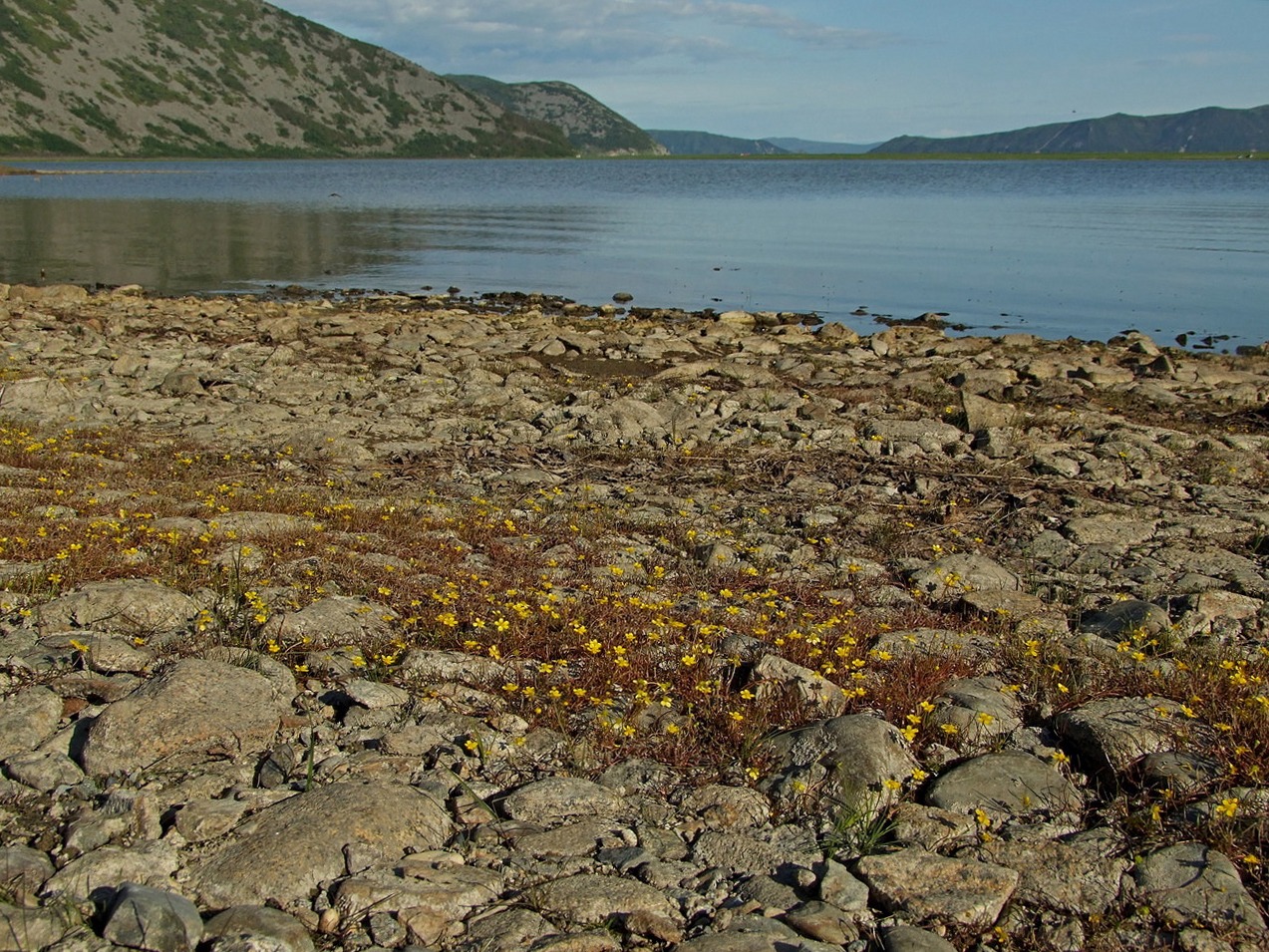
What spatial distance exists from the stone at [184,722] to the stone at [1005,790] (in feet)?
10.2

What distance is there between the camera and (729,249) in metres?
37.7

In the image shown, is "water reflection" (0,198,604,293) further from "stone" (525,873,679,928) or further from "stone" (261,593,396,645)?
"stone" (525,873,679,928)

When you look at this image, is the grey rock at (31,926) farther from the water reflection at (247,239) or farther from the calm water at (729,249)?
the water reflection at (247,239)

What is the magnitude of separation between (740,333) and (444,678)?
15.2 meters

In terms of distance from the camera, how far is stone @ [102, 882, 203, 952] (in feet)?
10.8

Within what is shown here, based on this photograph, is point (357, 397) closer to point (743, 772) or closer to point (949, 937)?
point (743, 772)

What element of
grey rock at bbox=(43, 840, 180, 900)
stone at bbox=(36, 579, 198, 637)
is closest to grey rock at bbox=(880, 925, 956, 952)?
grey rock at bbox=(43, 840, 180, 900)

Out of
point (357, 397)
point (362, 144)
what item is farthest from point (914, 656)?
point (362, 144)

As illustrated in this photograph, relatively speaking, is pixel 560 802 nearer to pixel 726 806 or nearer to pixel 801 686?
pixel 726 806

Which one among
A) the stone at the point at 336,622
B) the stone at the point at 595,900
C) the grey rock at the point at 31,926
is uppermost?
the grey rock at the point at 31,926

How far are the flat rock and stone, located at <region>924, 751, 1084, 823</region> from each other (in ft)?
7.33

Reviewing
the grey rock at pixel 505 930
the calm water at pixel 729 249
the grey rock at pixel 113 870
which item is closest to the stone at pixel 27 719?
the grey rock at pixel 113 870

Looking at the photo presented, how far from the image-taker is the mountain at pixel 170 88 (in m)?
146

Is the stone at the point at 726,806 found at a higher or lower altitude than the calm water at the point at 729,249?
lower
